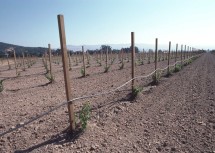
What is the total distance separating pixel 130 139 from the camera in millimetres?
3857

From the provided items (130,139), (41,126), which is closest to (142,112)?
(130,139)

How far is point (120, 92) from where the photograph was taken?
22.9 ft

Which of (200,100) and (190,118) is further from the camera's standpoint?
(200,100)

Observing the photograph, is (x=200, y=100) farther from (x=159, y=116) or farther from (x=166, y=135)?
(x=166, y=135)

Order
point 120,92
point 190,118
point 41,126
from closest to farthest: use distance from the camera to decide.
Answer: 1. point 41,126
2. point 190,118
3. point 120,92

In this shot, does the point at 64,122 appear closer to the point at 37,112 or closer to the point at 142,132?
the point at 37,112

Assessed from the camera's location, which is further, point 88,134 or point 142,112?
point 142,112

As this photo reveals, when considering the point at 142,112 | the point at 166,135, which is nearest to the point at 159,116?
the point at 142,112

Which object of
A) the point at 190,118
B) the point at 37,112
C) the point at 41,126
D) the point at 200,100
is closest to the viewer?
the point at 41,126

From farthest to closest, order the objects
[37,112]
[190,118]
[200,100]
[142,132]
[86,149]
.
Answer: [200,100] < [37,112] < [190,118] < [142,132] < [86,149]

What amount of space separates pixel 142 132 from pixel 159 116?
926mm

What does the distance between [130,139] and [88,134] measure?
0.78m

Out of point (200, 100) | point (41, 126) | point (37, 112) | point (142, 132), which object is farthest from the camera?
point (200, 100)

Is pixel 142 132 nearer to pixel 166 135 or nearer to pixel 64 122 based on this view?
pixel 166 135
